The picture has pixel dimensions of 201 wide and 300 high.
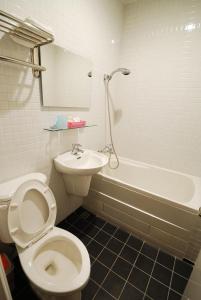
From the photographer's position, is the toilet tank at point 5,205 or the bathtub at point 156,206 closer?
the toilet tank at point 5,205

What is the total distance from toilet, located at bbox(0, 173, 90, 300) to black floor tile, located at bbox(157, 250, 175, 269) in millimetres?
833

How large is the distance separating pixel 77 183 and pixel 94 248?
0.66 m

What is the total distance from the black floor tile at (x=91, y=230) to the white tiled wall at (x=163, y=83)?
113 cm

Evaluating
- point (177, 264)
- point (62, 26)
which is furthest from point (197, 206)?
point (62, 26)

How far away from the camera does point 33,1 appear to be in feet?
3.32

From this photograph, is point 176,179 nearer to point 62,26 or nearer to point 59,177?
point 59,177

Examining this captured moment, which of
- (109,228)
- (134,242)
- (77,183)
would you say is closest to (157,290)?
(134,242)

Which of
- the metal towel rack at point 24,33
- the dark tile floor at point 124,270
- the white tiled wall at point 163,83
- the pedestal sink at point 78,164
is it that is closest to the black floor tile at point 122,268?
the dark tile floor at point 124,270

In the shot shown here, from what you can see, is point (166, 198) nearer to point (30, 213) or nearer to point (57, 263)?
point (57, 263)

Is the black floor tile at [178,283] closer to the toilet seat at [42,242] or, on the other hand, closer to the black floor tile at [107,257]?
the black floor tile at [107,257]

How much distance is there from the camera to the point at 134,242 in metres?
1.54

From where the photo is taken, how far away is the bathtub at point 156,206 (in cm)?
132

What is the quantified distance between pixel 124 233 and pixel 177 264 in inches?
A: 21.4

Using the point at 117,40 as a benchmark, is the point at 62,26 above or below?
below
